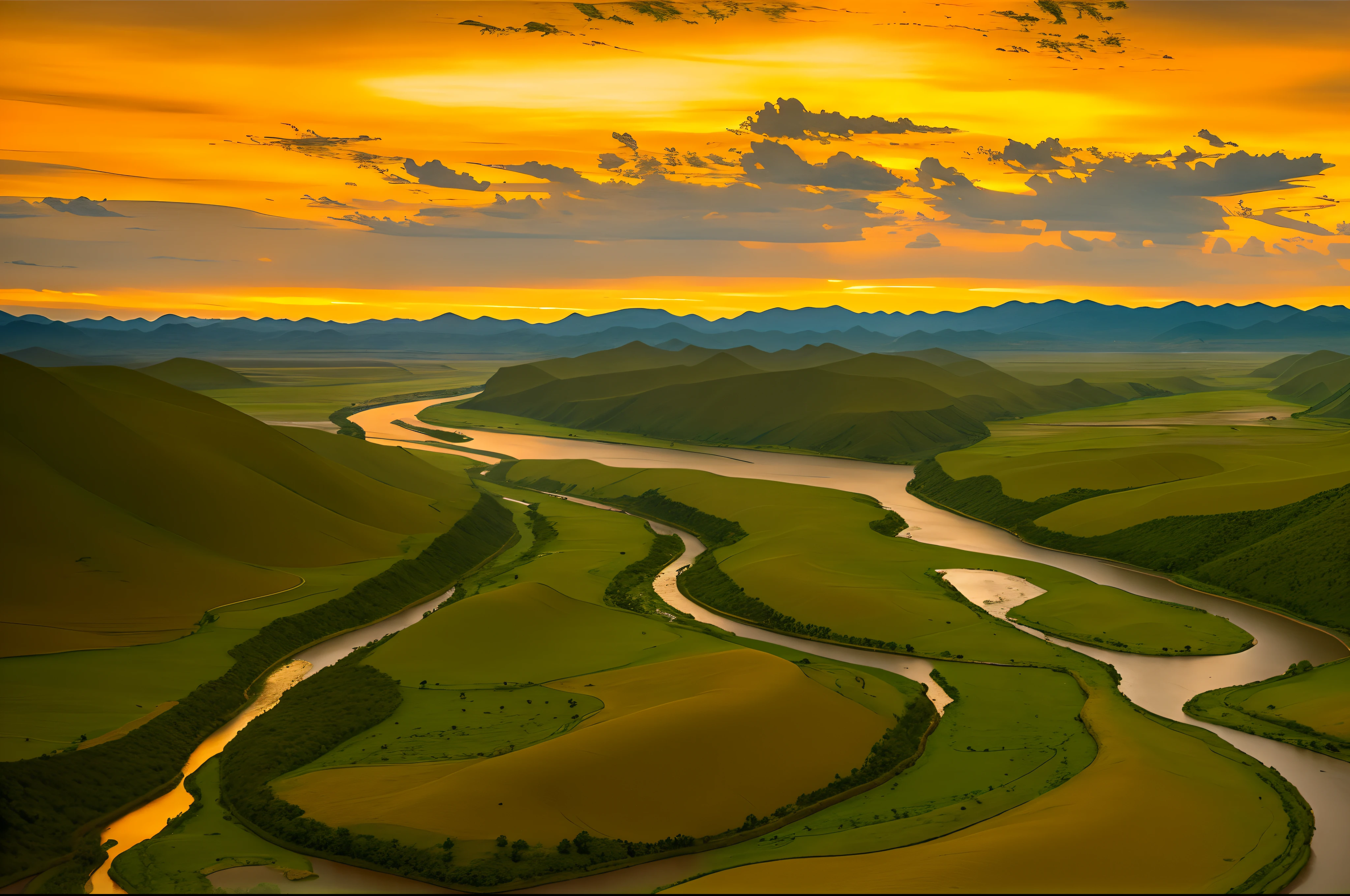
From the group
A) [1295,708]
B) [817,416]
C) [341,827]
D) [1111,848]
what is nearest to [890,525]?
[1295,708]

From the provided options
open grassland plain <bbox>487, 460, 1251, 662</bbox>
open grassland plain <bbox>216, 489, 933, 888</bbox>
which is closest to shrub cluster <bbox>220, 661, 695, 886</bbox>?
open grassland plain <bbox>216, 489, 933, 888</bbox>

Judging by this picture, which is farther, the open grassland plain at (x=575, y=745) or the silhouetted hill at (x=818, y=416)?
the silhouetted hill at (x=818, y=416)

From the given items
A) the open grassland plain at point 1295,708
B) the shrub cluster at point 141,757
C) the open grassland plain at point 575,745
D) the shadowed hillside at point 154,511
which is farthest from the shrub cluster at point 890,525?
the shrub cluster at point 141,757

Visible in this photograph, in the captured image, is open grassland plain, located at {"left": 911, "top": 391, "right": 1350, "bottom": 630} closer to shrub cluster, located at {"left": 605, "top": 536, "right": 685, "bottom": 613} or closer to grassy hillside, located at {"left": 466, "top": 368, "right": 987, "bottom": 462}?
grassy hillside, located at {"left": 466, "top": 368, "right": 987, "bottom": 462}

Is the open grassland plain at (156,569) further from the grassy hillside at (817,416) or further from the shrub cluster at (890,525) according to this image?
the grassy hillside at (817,416)

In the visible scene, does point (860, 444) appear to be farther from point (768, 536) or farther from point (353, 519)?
point (353, 519)

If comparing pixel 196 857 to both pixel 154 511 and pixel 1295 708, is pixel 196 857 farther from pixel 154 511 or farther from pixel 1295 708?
pixel 1295 708
